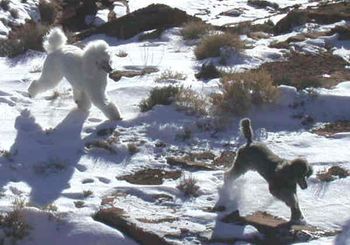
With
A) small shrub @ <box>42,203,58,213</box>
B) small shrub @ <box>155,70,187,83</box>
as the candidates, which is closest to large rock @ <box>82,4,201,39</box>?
small shrub @ <box>155,70,187,83</box>

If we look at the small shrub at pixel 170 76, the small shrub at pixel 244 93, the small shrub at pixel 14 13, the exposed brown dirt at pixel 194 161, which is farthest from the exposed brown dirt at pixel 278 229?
the small shrub at pixel 14 13

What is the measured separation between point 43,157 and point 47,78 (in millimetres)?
2222

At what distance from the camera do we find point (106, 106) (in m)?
8.62

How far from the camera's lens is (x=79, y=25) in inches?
665

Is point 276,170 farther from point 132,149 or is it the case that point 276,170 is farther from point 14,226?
point 14,226

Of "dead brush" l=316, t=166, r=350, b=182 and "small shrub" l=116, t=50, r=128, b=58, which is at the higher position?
"dead brush" l=316, t=166, r=350, b=182

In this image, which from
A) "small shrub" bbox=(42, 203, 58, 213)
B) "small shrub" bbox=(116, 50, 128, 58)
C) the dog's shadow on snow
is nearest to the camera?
"small shrub" bbox=(42, 203, 58, 213)

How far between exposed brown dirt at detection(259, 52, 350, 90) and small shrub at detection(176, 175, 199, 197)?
10.3ft

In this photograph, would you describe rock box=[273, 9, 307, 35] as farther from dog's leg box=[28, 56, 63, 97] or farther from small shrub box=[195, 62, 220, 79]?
dog's leg box=[28, 56, 63, 97]

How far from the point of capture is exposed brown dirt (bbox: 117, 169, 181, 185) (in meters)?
7.09

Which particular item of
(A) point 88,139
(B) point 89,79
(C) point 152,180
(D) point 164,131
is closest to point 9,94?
(B) point 89,79

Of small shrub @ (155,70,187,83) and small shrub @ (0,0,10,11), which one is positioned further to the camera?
small shrub @ (0,0,10,11)

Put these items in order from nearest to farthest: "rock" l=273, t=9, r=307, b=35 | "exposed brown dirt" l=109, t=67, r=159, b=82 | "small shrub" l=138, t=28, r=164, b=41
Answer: "exposed brown dirt" l=109, t=67, r=159, b=82, "small shrub" l=138, t=28, r=164, b=41, "rock" l=273, t=9, r=307, b=35

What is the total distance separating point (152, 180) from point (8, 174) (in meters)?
1.57
